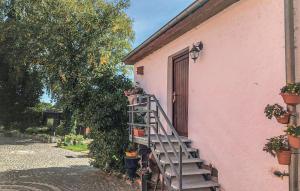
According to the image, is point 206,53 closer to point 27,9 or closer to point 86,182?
point 86,182

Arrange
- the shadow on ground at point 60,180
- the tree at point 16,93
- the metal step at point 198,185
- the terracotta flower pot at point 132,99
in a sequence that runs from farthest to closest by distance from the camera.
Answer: the tree at point 16,93
the terracotta flower pot at point 132,99
the shadow on ground at point 60,180
the metal step at point 198,185

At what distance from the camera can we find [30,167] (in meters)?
13.1

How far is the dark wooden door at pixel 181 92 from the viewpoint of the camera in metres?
8.99

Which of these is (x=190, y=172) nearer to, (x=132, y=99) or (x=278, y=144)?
(x=278, y=144)

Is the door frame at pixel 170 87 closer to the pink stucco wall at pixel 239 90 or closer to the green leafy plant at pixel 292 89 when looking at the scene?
the pink stucco wall at pixel 239 90

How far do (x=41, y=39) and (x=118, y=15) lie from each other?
5.14m

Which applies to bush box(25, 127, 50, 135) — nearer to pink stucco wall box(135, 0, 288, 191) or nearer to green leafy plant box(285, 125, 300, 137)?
pink stucco wall box(135, 0, 288, 191)

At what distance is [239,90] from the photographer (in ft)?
20.4

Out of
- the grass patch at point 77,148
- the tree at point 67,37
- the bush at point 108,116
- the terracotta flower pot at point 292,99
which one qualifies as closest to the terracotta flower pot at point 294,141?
the terracotta flower pot at point 292,99

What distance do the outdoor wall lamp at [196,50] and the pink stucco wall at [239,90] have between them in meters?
0.13

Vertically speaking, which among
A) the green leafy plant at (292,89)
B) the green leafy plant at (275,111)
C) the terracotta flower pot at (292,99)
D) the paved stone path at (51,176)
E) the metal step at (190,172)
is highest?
the green leafy plant at (292,89)

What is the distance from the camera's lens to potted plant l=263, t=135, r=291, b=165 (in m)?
4.65

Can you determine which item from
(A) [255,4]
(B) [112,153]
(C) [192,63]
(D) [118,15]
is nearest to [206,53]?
(C) [192,63]

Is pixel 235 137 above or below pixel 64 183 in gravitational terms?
above
